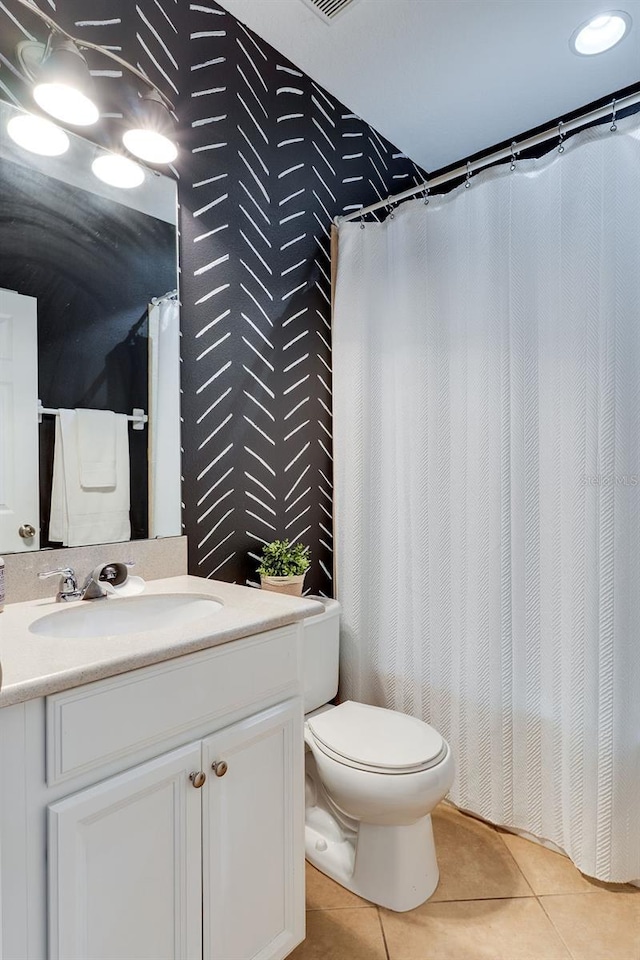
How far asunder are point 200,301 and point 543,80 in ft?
4.99

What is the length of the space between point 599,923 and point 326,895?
716mm

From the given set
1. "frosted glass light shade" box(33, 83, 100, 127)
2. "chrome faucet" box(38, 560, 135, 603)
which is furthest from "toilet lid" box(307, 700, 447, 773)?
"frosted glass light shade" box(33, 83, 100, 127)

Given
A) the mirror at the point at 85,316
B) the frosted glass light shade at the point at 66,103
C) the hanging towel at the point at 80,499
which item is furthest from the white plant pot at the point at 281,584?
the frosted glass light shade at the point at 66,103

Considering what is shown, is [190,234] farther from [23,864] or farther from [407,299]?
[23,864]

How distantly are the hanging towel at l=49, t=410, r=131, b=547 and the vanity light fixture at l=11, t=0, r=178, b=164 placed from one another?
2.44ft

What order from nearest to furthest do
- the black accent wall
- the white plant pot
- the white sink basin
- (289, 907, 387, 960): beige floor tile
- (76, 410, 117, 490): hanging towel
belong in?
the white sink basin < (289, 907, 387, 960): beige floor tile < (76, 410, 117, 490): hanging towel < the black accent wall < the white plant pot

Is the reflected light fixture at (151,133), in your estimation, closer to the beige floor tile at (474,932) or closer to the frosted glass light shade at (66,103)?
the frosted glass light shade at (66,103)

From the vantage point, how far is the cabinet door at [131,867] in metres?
0.90

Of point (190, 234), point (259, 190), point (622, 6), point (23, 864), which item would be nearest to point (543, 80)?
point (622, 6)

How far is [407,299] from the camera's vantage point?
2018 mm

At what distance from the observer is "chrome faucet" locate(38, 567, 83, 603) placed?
1348mm

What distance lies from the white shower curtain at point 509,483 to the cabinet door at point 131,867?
1082 mm

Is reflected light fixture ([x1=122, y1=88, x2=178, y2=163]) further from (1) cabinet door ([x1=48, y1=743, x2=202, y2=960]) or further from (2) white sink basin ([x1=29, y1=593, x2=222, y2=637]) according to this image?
(1) cabinet door ([x1=48, y1=743, x2=202, y2=960])

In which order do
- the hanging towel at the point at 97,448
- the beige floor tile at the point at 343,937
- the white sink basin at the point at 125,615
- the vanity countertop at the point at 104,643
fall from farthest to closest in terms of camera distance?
the hanging towel at the point at 97,448 → the beige floor tile at the point at 343,937 → the white sink basin at the point at 125,615 → the vanity countertop at the point at 104,643
